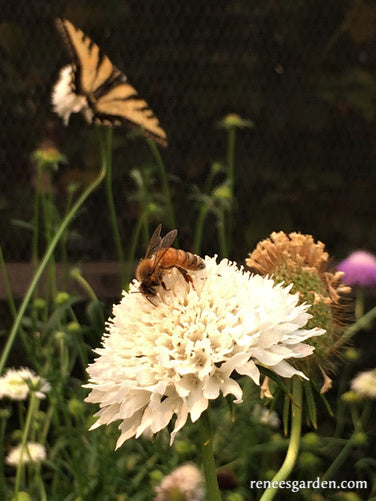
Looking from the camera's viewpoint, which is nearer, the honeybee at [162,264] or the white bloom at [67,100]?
the honeybee at [162,264]

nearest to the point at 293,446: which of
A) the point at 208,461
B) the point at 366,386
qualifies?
the point at 208,461

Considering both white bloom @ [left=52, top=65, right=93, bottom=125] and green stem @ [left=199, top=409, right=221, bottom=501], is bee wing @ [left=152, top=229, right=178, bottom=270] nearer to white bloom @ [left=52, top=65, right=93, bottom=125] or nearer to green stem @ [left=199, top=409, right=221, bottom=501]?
green stem @ [left=199, top=409, right=221, bottom=501]

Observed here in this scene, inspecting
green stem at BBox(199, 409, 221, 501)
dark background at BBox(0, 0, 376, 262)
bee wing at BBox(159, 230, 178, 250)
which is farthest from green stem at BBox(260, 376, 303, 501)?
dark background at BBox(0, 0, 376, 262)

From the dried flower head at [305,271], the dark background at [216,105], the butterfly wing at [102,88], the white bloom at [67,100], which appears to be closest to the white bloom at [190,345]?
the dried flower head at [305,271]

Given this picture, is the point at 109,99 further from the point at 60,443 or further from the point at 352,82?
the point at 352,82

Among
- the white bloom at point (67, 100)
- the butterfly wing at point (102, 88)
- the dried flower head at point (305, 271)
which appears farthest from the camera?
the white bloom at point (67, 100)

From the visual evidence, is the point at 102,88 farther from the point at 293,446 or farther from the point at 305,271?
the point at 293,446

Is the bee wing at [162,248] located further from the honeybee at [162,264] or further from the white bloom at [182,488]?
the white bloom at [182,488]
